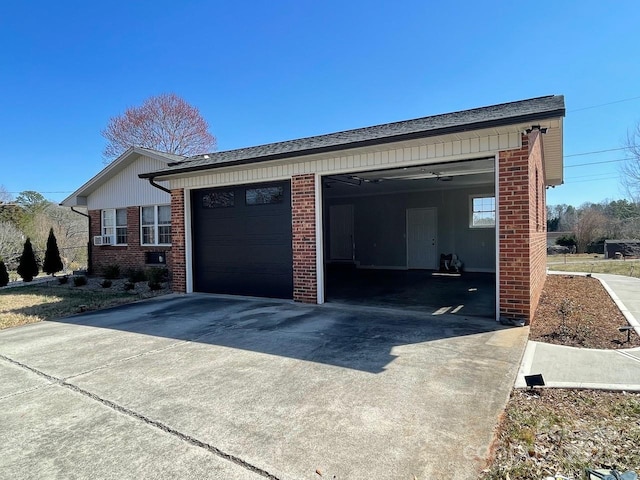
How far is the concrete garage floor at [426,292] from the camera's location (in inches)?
264

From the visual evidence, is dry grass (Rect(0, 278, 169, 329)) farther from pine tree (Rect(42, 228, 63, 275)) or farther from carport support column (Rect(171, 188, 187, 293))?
pine tree (Rect(42, 228, 63, 275))

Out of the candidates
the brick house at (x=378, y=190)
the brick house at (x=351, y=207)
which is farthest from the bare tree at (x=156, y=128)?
the brick house at (x=378, y=190)

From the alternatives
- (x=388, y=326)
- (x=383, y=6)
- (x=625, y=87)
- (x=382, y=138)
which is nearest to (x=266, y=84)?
(x=383, y=6)

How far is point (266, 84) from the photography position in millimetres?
17266

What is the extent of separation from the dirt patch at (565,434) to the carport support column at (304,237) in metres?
4.41

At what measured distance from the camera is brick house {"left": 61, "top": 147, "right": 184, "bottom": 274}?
42.1 ft

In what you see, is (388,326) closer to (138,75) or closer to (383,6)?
(383,6)

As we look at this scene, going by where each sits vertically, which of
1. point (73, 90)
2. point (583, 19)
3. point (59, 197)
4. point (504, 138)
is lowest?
point (504, 138)

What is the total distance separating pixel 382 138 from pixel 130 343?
4.55m

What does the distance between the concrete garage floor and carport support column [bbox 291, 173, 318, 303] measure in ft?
2.08

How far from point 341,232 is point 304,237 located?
8.82 metres

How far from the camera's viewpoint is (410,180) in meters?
11.6

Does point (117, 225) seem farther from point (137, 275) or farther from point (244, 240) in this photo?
point (244, 240)

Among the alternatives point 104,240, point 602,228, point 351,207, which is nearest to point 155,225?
point 104,240
